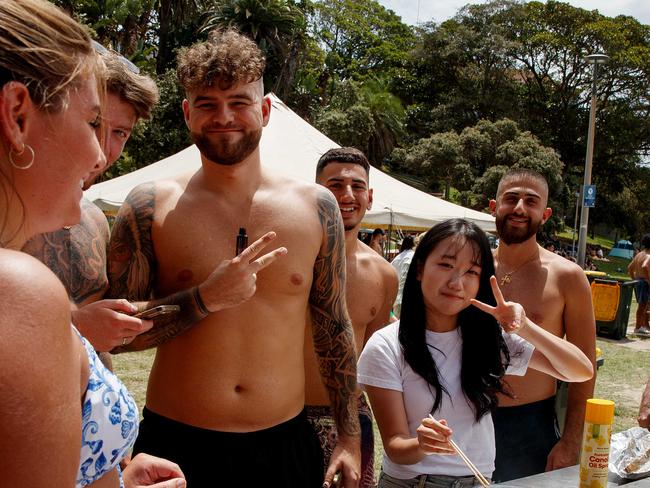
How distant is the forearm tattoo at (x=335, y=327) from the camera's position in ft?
8.18

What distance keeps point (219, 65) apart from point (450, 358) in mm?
1466

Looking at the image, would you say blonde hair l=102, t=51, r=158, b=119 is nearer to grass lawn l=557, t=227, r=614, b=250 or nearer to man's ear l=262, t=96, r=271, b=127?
man's ear l=262, t=96, r=271, b=127

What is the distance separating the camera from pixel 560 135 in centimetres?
3566

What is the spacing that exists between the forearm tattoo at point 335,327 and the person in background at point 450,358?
0.36 feet

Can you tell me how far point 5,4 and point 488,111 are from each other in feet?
118

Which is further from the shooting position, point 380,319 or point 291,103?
point 291,103

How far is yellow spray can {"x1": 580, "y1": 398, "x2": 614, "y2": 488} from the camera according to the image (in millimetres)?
1833

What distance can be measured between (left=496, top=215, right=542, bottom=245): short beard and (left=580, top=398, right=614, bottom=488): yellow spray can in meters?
1.53

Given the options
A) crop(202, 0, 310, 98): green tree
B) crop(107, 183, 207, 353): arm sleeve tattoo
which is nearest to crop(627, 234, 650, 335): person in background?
crop(107, 183, 207, 353): arm sleeve tattoo

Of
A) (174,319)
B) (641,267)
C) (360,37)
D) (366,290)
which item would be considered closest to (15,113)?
(174,319)

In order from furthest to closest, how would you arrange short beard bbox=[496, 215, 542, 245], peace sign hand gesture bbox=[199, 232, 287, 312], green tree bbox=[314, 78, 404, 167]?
green tree bbox=[314, 78, 404, 167]
short beard bbox=[496, 215, 542, 245]
peace sign hand gesture bbox=[199, 232, 287, 312]

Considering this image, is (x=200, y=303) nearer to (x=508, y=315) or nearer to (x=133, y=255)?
(x=133, y=255)

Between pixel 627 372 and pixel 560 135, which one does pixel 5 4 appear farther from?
pixel 560 135

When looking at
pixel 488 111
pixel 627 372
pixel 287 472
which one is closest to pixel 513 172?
pixel 287 472
